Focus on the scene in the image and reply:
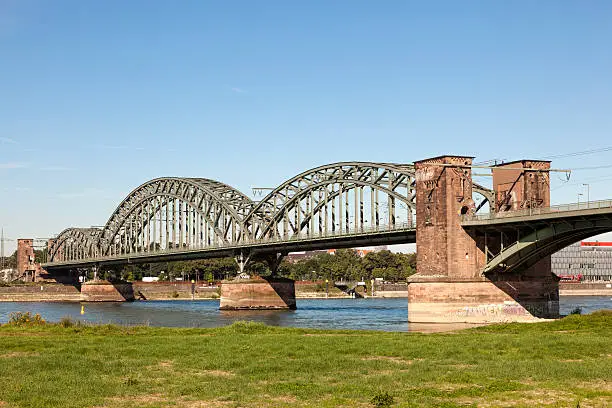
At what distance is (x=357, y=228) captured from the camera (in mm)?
98312

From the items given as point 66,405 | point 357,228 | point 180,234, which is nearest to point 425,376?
point 66,405

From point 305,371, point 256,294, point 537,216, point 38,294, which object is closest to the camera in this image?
point 305,371

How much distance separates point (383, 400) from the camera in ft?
69.5

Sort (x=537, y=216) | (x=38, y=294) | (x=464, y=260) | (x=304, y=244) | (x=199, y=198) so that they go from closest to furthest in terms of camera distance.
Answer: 1. (x=537, y=216)
2. (x=464, y=260)
3. (x=304, y=244)
4. (x=199, y=198)
5. (x=38, y=294)

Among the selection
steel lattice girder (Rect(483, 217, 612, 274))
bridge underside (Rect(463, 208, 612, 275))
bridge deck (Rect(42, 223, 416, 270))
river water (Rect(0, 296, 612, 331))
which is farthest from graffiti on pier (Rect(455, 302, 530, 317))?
bridge deck (Rect(42, 223, 416, 270))

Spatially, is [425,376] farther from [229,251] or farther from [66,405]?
[229,251]

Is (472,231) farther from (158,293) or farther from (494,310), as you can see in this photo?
(158,293)

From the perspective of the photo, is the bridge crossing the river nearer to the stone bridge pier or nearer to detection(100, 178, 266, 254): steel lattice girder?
the stone bridge pier

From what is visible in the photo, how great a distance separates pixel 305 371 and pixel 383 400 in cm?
658

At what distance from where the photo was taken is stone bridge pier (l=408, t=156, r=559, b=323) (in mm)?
72625

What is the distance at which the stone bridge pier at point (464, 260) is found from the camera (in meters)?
72.6

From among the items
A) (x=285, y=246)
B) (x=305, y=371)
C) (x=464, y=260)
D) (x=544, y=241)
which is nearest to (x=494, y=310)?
(x=464, y=260)

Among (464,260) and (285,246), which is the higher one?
(285,246)

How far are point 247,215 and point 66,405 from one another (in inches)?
4446
